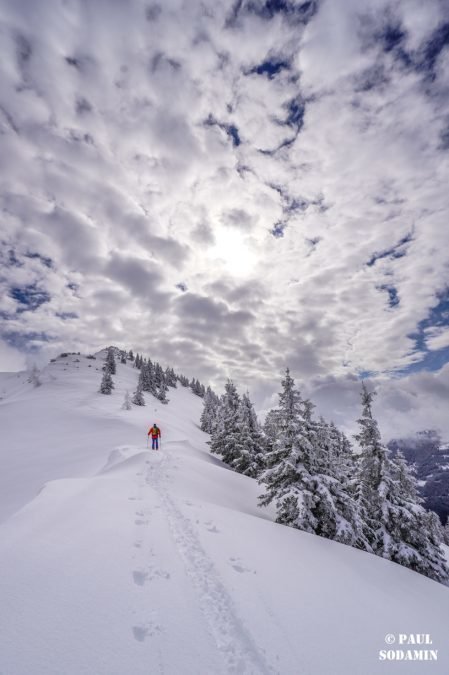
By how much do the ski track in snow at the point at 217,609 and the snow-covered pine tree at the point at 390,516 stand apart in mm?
10966

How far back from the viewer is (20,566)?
19.6 feet

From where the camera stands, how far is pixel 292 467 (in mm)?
13969

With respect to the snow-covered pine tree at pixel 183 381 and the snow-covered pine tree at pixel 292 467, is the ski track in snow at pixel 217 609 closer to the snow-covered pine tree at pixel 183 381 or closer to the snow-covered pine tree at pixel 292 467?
the snow-covered pine tree at pixel 292 467

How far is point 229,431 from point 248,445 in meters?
3.22

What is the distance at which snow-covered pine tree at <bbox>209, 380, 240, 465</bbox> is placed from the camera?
2958 cm

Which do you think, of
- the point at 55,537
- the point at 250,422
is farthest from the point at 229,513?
the point at 250,422

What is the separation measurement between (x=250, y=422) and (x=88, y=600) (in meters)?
24.6

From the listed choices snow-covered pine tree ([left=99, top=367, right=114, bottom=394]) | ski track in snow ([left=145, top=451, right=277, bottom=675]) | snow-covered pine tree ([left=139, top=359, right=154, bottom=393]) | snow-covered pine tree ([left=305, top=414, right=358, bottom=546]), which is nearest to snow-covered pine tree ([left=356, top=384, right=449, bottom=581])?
snow-covered pine tree ([left=305, top=414, right=358, bottom=546])

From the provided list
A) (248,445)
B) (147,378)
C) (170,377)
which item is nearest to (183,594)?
(248,445)

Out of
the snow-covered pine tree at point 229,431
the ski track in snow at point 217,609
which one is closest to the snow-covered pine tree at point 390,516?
the ski track in snow at point 217,609

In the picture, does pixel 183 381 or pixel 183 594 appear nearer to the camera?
pixel 183 594

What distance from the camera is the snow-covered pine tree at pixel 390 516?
14.8 m

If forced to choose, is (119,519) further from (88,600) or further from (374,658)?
(374,658)

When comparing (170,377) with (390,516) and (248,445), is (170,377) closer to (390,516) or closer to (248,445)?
(248,445)
